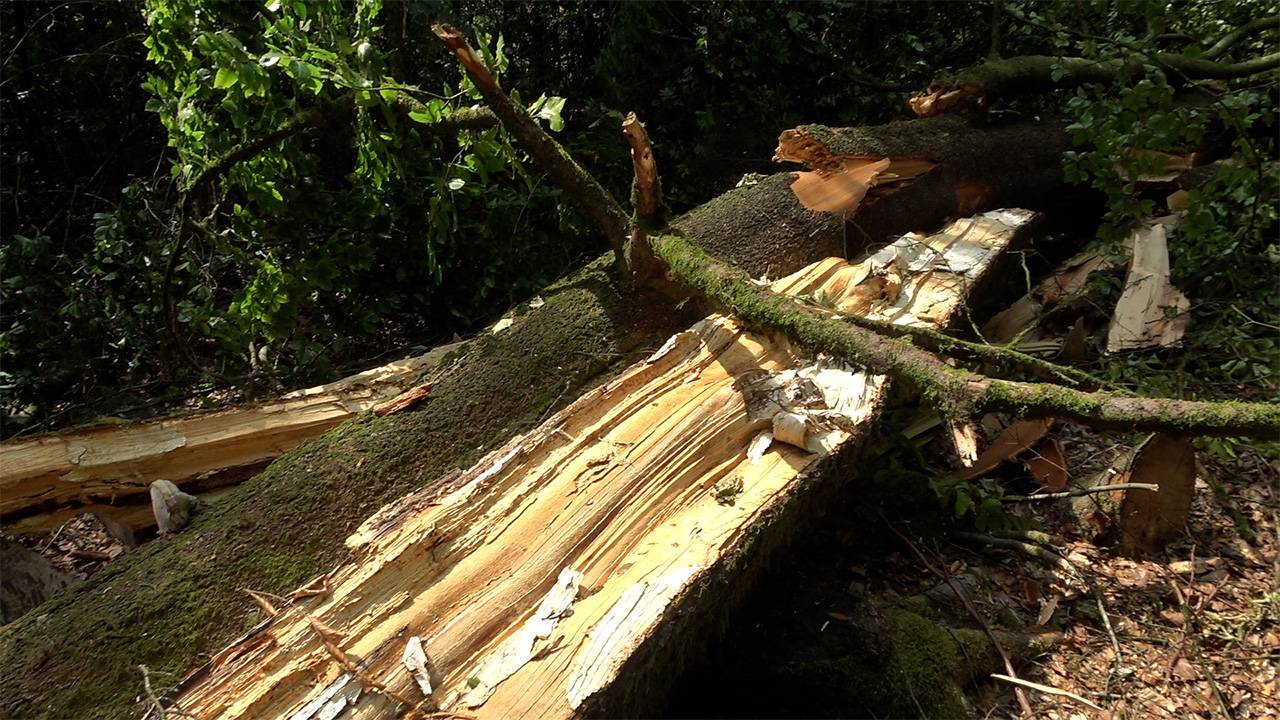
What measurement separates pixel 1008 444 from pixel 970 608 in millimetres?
770

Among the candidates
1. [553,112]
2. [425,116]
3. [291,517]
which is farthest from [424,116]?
[291,517]

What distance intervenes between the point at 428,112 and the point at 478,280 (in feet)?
5.04

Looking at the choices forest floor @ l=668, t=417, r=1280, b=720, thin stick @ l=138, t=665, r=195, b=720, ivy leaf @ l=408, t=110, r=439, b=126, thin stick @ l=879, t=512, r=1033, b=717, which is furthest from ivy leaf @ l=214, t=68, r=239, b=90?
thin stick @ l=879, t=512, r=1033, b=717

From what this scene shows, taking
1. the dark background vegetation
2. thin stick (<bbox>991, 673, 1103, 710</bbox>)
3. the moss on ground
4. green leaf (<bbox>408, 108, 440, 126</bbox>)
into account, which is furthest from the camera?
the dark background vegetation

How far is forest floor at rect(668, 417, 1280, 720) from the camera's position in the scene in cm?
225

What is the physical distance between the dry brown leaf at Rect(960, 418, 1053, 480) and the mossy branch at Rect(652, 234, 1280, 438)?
0.89 metres

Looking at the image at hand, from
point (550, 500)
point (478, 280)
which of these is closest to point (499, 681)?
point (550, 500)

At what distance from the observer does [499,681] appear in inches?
65.2

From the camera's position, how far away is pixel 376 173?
3242mm

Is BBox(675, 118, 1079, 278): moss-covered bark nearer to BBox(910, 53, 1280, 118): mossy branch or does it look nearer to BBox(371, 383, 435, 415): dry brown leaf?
BBox(910, 53, 1280, 118): mossy branch

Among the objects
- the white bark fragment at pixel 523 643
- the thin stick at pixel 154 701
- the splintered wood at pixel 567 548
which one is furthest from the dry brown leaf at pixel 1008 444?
the thin stick at pixel 154 701

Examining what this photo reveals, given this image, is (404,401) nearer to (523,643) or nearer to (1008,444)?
(523,643)

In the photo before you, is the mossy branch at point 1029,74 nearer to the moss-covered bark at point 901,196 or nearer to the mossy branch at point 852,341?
the moss-covered bark at point 901,196

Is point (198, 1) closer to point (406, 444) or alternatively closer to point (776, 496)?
point (406, 444)
